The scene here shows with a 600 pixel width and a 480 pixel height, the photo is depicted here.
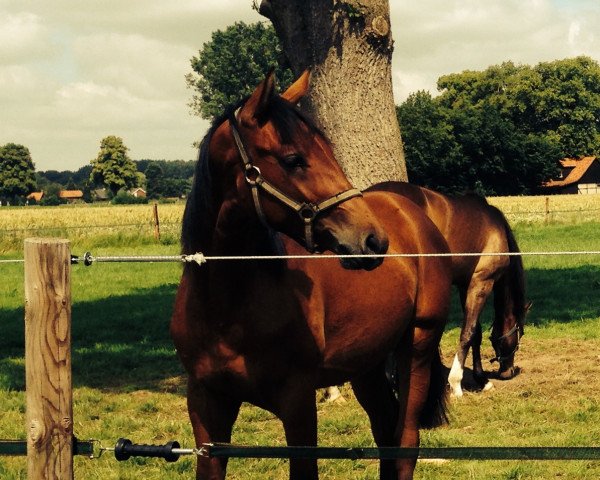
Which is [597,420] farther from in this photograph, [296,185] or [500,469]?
[296,185]

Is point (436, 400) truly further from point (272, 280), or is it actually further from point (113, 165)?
point (113, 165)

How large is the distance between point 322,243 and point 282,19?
601 cm

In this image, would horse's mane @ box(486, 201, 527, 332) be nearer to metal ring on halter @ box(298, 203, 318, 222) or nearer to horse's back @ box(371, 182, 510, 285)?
horse's back @ box(371, 182, 510, 285)

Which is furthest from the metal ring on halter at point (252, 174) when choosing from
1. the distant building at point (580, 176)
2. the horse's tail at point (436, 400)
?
the distant building at point (580, 176)

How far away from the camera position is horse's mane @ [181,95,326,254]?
3453mm

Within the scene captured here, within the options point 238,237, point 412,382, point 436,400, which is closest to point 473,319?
point 436,400

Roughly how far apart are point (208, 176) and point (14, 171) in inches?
4432

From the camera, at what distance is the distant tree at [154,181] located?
114375mm

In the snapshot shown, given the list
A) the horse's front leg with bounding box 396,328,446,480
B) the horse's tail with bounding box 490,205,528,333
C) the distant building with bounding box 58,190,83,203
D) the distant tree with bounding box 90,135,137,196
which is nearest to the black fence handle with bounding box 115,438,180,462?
the horse's front leg with bounding box 396,328,446,480

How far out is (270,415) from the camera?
7.19 metres

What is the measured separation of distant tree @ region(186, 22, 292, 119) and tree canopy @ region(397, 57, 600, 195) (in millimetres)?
11043

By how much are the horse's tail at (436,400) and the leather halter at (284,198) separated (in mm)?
2736

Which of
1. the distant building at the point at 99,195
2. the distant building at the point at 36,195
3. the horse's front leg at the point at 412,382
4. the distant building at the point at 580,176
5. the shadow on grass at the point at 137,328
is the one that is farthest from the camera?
the distant building at the point at 99,195

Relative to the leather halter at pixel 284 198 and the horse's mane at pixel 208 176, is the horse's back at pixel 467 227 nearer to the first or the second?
the horse's mane at pixel 208 176
